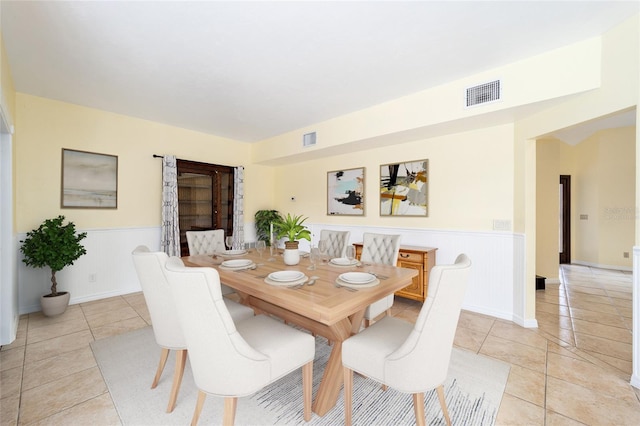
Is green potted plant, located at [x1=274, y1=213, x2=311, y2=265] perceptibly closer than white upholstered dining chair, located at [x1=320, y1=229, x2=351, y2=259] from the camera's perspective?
Yes

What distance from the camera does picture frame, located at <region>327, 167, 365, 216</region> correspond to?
4.57m

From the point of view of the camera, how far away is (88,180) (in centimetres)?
377

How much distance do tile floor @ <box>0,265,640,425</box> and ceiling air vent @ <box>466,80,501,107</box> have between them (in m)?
2.32

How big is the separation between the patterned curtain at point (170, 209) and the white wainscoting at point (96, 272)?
217 mm

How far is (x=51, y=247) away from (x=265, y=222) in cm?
305

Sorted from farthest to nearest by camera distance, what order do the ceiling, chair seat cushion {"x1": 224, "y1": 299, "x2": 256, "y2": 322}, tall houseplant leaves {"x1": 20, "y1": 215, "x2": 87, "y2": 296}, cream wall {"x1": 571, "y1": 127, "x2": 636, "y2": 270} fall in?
cream wall {"x1": 571, "y1": 127, "x2": 636, "y2": 270}
tall houseplant leaves {"x1": 20, "y1": 215, "x2": 87, "y2": 296}
chair seat cushion {"x1": 224, "y1": 299, "x2": 256, "y2": 322}
the ceiling

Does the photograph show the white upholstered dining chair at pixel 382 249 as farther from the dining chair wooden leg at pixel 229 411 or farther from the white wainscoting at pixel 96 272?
the white wainscoting at pixel 96 272

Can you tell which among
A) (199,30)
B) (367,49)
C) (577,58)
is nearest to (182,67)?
(199,30)

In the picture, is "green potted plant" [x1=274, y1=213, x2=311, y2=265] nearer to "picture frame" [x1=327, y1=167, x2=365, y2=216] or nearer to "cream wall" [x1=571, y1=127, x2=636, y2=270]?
"picture frame" [x1=327, y1=167, x2=365, y2=216]

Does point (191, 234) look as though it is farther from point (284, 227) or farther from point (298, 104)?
point (298, 104)

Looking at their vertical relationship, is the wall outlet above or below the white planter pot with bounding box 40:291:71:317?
above

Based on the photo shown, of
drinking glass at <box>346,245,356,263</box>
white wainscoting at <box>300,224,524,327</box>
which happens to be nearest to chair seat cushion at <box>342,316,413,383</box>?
drinking glass at <box>346,245,356,263</box>

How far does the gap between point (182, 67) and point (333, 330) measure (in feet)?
8.73

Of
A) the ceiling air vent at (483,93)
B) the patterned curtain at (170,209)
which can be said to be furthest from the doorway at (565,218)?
the patterned curtain at (170,209)
